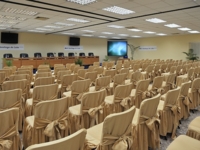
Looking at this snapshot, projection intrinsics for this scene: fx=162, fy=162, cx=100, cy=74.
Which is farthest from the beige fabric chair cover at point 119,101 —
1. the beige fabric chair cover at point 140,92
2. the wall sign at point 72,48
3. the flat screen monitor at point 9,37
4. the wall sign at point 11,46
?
the wall sign at point 72,48

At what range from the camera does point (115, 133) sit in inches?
68.8

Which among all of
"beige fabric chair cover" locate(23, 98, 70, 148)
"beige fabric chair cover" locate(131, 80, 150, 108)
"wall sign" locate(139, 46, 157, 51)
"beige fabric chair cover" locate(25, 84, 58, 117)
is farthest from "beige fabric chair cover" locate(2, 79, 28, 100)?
"wall sign" locate(139, 46, 157, 51)

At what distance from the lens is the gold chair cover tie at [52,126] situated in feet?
6.88

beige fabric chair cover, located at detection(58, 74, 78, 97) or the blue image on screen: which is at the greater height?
the blue image on screen

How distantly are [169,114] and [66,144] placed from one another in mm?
2203

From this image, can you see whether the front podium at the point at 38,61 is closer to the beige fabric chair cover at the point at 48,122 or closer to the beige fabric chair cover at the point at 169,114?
the beige fabric chair cover at the point at 48,122

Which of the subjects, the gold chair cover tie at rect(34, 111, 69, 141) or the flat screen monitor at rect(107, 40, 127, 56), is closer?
the gold chair cover tie at rect(34, 111, 69, 141)

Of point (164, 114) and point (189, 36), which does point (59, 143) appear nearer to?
point (164, 114)

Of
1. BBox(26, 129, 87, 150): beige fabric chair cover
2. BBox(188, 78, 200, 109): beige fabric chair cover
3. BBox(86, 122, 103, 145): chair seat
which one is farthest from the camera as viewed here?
BBox(188, 78, 200, 109): beige fabric chair cover

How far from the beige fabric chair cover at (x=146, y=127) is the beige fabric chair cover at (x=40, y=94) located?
1720mm

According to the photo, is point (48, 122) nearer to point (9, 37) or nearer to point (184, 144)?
point (184, 144)

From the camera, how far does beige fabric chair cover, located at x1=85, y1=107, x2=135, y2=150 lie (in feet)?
5.43

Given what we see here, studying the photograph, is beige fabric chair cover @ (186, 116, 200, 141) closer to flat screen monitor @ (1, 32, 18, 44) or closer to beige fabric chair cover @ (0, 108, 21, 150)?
beige fabric chair cover @ (0, 108, 21, 150)

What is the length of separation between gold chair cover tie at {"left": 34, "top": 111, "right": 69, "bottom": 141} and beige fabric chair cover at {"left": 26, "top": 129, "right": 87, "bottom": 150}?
32.0 inches
